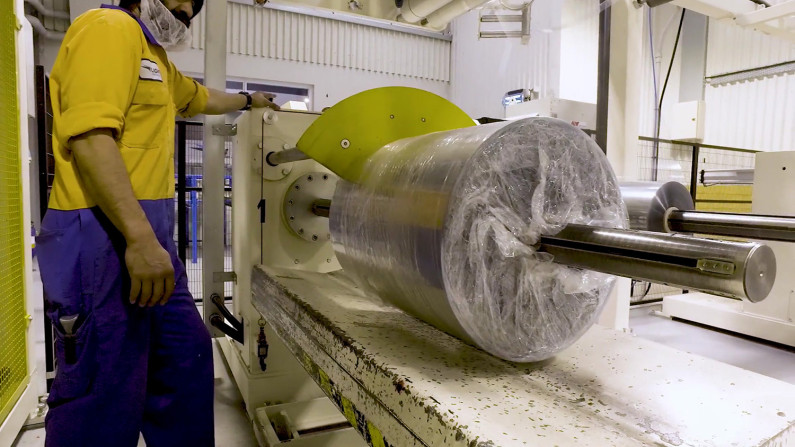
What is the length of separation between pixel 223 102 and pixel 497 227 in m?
1.22

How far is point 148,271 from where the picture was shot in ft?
3.45

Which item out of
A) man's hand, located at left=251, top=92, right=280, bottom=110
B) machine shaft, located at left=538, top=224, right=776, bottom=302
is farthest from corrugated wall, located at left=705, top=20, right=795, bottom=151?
machine shaft, located at left=538, top=224, right=776, bottom=302

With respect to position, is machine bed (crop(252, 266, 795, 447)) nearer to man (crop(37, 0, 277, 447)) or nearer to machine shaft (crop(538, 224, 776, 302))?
machine shaft (crop(538, 224, 776, 302))

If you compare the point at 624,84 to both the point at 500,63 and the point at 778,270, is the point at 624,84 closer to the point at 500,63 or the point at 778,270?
the point at 778,270

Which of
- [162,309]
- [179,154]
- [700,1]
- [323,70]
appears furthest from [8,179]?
[323,70]

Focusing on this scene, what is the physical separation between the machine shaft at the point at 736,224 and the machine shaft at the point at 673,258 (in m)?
0.30

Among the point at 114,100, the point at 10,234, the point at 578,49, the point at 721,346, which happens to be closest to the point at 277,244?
the point at 114,100

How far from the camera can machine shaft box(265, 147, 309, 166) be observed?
4.59 ft

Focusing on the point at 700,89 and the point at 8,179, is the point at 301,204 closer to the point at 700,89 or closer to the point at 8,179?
the point at 8,179

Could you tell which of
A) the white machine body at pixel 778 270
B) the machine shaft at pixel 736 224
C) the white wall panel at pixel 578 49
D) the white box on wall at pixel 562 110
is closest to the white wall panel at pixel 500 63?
the white wall panel at pixel 578 49

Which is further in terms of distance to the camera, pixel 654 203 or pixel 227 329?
pixel 227 329

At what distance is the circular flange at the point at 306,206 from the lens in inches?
65.2

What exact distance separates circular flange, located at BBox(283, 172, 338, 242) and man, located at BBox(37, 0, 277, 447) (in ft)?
1.63

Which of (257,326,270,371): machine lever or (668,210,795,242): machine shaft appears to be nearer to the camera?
(668,210,795,242): machine shaft
